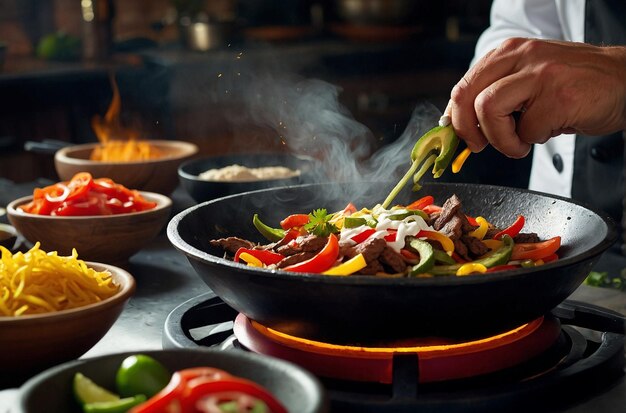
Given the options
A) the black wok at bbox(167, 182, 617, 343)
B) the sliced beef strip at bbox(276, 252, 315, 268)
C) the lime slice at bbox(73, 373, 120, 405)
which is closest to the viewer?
the lime slice at bbox(73, 373, 120, 405)

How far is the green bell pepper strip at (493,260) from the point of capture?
1.47 metres

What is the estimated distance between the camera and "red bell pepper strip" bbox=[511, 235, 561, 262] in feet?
5.18

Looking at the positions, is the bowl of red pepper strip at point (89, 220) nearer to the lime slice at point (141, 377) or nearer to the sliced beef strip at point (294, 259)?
the sliced beef strip at point (294, 259)

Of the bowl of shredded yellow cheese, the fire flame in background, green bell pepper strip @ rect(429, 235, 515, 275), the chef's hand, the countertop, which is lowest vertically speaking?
the countertop

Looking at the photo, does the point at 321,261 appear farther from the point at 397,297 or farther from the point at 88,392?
the point at 88,392

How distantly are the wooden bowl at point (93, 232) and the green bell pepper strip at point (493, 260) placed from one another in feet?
2.71

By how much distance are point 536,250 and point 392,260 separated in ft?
0.96

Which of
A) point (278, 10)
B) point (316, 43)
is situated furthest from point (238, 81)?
point (278, 10)

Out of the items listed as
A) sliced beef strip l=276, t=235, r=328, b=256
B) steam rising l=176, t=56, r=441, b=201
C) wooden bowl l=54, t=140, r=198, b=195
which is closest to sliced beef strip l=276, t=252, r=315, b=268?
sliced beef strip l=276, t=235, r=328, b=256

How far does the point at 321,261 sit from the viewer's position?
4.79 feet

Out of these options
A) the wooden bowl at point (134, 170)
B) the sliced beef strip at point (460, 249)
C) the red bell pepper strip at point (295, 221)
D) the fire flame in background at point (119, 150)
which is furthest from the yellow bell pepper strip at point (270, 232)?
the fire flame in background at point (119, 150)

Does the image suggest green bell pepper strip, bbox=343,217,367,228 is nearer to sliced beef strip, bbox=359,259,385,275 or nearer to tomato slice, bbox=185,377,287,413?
sliced beef strip, bbox=359,259,385,275

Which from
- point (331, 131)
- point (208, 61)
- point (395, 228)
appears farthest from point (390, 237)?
point (208, 61)

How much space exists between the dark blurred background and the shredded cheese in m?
3.42
